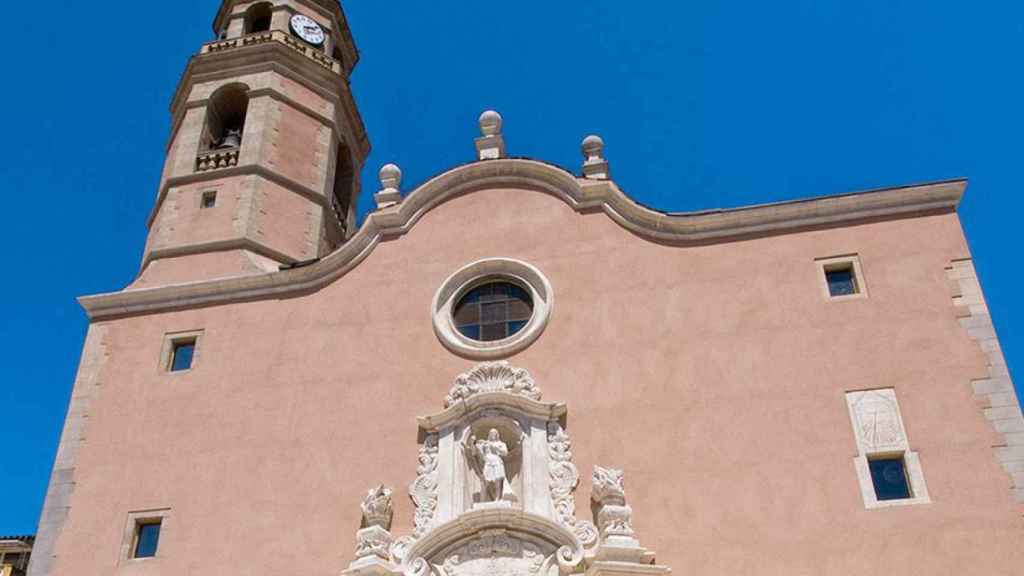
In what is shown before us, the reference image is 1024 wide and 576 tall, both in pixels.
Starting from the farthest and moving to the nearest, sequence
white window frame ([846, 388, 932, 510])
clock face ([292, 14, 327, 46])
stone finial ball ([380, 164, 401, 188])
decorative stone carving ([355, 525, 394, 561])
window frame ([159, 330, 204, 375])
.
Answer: clock face ([292, 14, 327, 46]), stone finial ball ([380, 164, 401, 188]), window frame ([159, 330, 204, 375]), decorative stone carving ([355, 525, 394, 561]), white window frame ([846, 388, 932, 510])

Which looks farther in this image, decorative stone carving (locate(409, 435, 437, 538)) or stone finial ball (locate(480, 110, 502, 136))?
stone finial ball (locate(480, 110, 502, 136))

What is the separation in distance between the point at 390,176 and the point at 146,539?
669cm

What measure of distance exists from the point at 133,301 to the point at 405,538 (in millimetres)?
6409

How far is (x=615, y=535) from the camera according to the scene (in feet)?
41.9

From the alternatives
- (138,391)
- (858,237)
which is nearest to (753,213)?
(858,237)

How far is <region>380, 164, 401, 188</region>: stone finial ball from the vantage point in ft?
57.3

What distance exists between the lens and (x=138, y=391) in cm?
1595

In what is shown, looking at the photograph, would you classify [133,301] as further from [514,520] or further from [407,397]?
[514,520]

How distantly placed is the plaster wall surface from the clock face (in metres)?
7.80

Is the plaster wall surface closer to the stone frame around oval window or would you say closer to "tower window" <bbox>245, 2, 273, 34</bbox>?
the stone frame around oval window

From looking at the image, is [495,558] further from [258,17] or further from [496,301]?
[258,17]

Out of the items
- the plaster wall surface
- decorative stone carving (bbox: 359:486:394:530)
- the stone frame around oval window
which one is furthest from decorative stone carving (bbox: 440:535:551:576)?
the stone frame around oval window

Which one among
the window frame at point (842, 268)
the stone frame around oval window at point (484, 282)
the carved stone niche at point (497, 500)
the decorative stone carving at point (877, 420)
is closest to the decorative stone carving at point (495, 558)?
the carved stone niche at point (497, 500)

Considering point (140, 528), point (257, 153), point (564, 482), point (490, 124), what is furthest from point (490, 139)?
point (140, 528)
